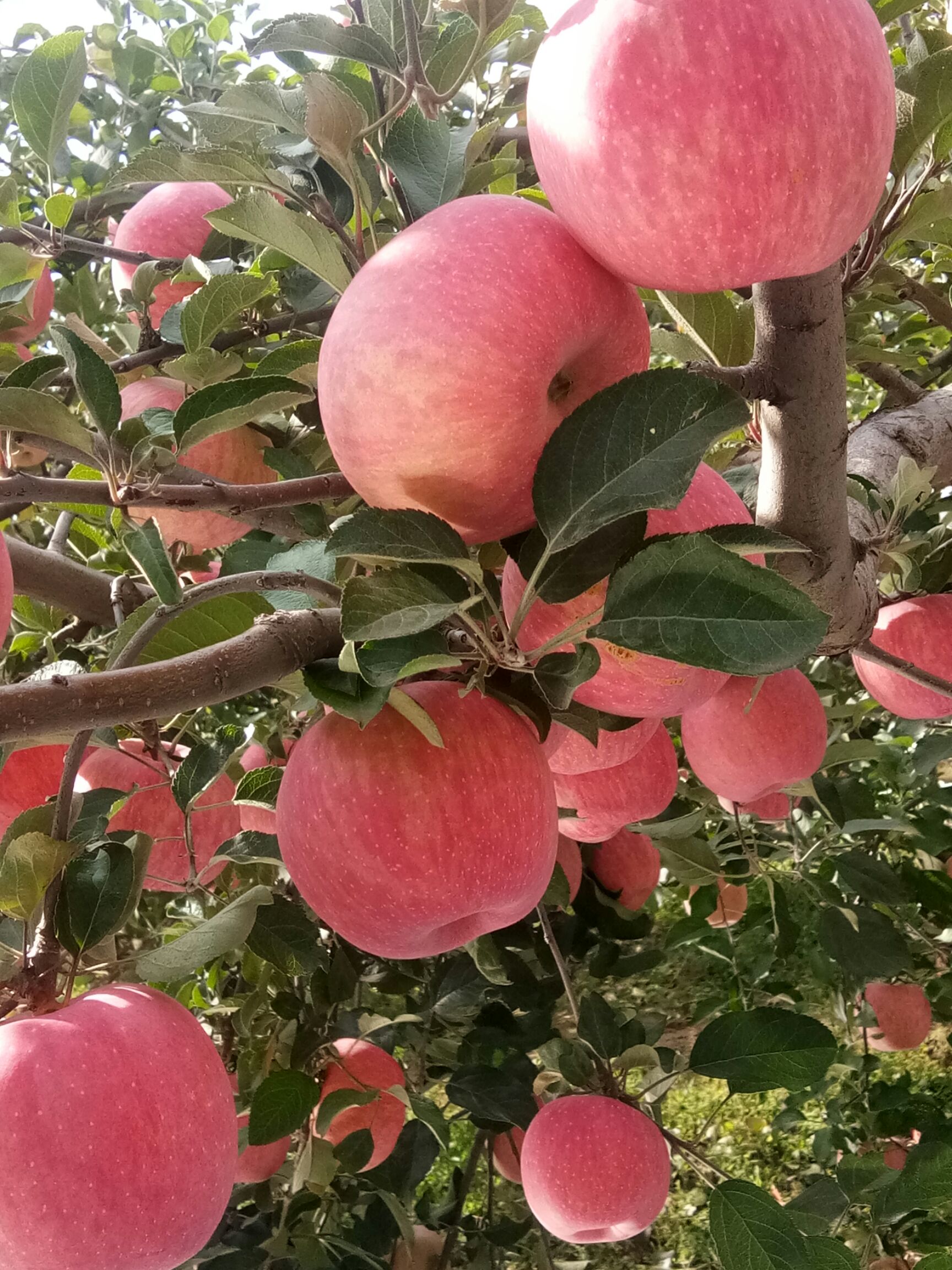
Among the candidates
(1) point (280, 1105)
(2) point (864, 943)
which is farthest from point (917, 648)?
(1) point (280, 1105)

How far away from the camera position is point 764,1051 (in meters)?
1.07

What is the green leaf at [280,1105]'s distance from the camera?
3.43ft

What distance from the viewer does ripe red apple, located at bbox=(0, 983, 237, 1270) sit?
0.58 metres

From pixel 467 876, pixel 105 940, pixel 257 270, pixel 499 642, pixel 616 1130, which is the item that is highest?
pixel 257 270

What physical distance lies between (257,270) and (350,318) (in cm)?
47

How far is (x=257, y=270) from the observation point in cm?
92

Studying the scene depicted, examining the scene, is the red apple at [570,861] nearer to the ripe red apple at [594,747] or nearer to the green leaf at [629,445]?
the ripe red apple at [594,747]

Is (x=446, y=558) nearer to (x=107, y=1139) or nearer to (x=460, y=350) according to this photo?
(x=460, y=350)

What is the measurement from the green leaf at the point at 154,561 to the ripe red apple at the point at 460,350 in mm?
128

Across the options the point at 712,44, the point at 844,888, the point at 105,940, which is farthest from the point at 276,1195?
the point at 712,44

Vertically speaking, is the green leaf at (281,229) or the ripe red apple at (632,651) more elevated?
the green leaf at (281,229)

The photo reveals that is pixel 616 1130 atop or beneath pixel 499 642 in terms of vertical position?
beneath

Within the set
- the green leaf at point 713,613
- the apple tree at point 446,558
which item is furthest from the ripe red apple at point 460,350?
the green leaf at point 713,613

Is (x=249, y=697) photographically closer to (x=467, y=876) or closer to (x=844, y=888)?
(x=844, y=888)
